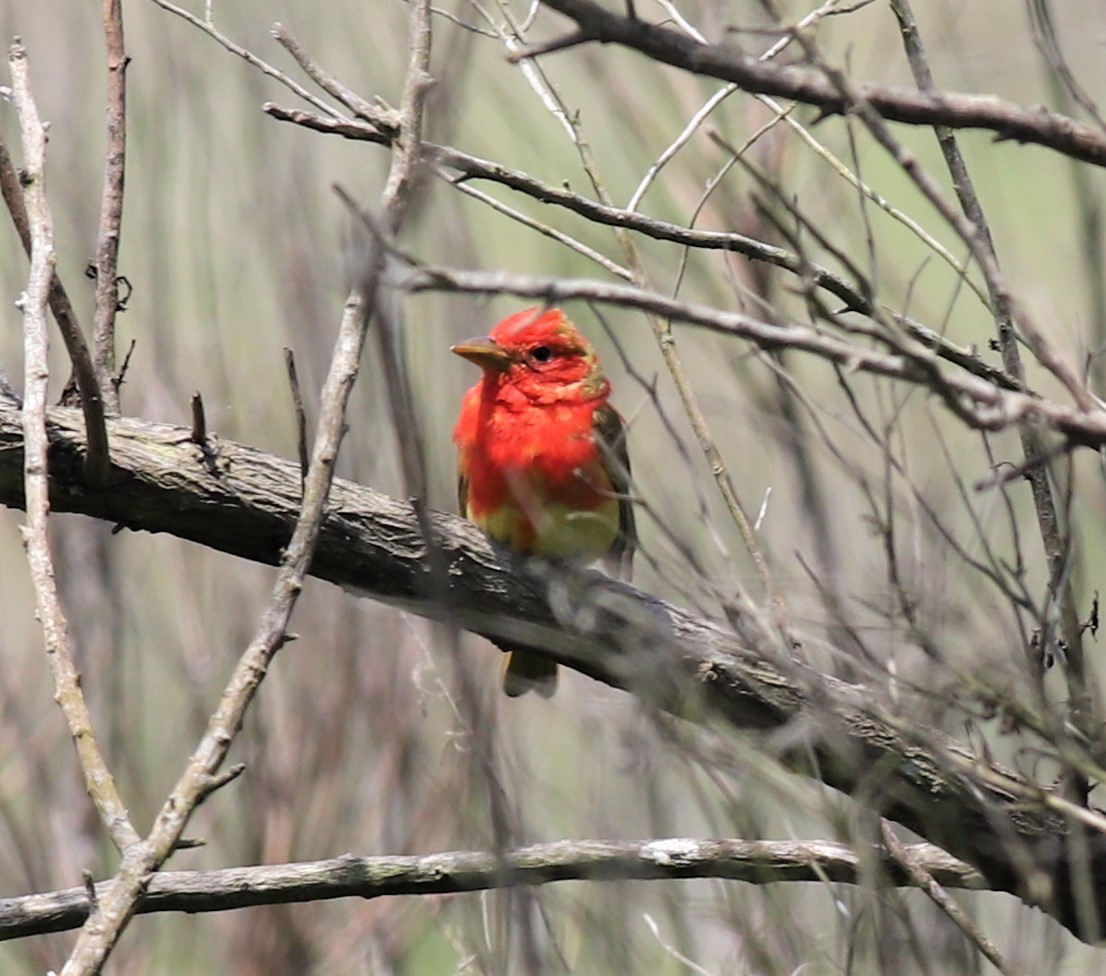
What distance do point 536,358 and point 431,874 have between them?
2.19 m

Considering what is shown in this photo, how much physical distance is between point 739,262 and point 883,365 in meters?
3.24

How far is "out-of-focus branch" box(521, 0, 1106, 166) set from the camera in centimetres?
173

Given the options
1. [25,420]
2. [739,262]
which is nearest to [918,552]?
[25,420]

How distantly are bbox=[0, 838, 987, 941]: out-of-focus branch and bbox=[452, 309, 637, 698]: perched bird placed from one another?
1.48 meters

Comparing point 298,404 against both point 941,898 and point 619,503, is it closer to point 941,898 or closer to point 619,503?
point 941,898

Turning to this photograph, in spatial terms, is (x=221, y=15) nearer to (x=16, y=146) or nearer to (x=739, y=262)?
(x=16, y=146)

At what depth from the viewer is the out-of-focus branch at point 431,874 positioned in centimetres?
297

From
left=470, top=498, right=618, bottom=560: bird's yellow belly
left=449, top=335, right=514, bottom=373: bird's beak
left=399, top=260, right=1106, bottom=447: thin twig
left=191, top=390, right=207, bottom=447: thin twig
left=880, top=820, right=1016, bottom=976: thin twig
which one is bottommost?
left=880, top=820, right=1016, bottom=976: thin twig

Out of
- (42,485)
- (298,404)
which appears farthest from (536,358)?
(42,485)

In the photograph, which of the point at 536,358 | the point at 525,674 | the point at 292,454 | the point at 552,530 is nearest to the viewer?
the point at 552,530

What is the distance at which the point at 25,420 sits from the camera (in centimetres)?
265

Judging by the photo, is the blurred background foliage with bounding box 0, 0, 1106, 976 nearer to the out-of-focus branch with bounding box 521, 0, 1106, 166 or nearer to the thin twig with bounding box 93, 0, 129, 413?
the thin twig with bounding box 93, 0, 129, 413

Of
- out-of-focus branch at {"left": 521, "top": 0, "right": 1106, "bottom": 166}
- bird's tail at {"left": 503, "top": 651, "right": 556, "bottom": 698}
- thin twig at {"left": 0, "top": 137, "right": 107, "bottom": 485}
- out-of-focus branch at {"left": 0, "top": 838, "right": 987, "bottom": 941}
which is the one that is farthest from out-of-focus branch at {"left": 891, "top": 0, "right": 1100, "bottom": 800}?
bird's tail at {"left": 503, "top": 651, "right": 556, "bottom": 698}

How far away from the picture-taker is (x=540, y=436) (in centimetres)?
479
